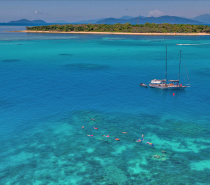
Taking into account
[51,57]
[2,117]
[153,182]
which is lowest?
[153,182]

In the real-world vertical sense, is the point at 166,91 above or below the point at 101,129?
above

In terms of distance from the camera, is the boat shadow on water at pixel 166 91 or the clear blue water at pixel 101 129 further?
the boat shadow on water at pixel 166 91

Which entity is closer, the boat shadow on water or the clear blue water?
the clear blue water

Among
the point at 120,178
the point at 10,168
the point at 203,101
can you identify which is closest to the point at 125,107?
the point at 203,101

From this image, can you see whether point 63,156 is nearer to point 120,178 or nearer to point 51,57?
point 120,178

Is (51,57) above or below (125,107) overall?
above

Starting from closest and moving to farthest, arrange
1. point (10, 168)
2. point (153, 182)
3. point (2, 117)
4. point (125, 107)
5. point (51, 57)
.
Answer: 1. point (153, 182)
2. point (10, 168)
3. point (2, 117)
4. point (125, 107)
5. point (51, 57)

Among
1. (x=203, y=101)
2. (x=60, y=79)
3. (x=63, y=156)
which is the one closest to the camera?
(x=63, y=156)

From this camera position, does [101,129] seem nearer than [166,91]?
Yes
